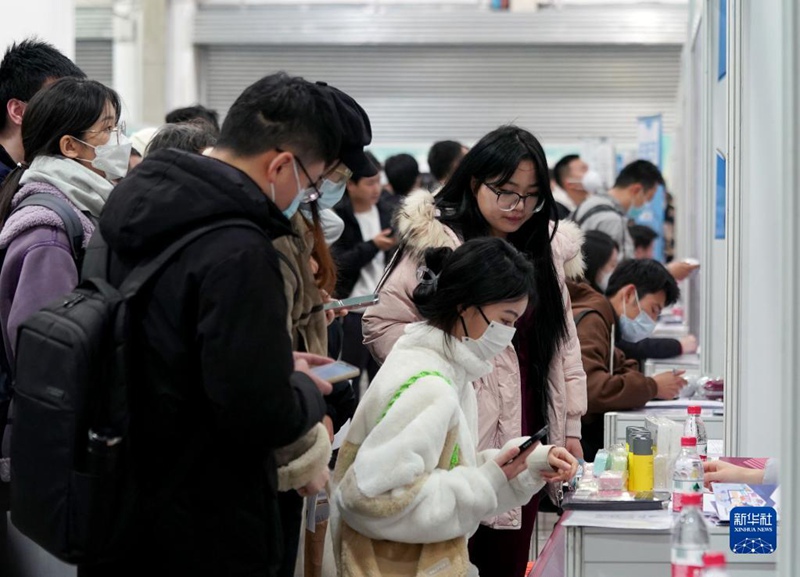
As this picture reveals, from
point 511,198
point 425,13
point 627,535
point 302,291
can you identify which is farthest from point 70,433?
point 425,13

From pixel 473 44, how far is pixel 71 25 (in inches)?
322

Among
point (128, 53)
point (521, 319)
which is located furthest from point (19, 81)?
point (128, 53)

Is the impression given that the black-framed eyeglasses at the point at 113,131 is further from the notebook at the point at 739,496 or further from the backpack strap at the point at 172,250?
the notebook at the point at 739,496

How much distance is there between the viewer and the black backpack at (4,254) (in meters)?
2.86

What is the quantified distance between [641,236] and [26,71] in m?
5.55

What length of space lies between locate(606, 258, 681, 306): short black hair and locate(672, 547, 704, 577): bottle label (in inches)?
124

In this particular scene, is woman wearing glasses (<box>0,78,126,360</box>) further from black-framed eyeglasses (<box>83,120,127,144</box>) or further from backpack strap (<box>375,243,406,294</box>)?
backpack strap (<box>375,243,406,294</box>)

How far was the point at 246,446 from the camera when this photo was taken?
212 centimetres

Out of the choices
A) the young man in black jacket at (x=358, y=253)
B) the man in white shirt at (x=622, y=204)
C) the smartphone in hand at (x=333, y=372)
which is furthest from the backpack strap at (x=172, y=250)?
the man in white shirt at (x=622, y=204)

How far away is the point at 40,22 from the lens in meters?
5.80

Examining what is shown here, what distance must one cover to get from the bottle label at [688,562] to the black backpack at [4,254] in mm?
1510

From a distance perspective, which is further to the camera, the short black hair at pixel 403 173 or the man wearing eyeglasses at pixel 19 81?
the short black hair at pixel 403 173

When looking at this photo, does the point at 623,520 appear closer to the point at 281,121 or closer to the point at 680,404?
the point at 281,121

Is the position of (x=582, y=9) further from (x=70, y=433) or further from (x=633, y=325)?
(x=70, y=433)
